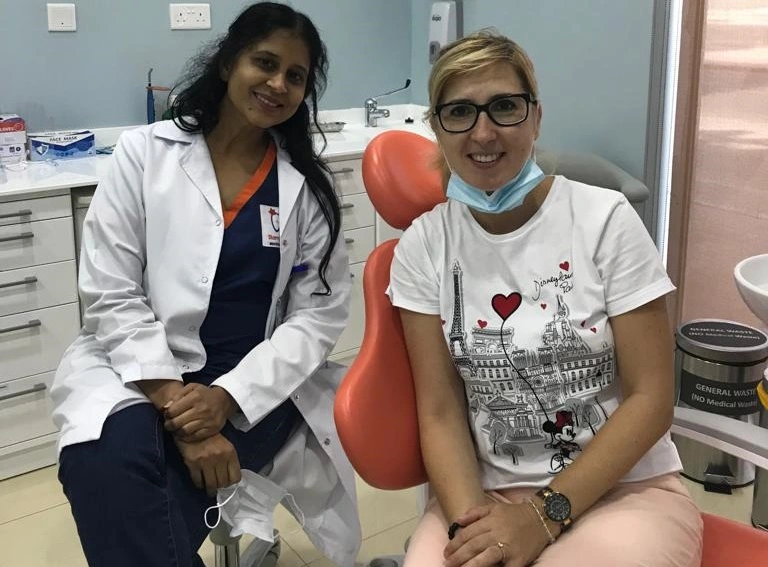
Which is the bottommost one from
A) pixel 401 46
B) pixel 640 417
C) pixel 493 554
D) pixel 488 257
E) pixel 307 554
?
pixel 307 554

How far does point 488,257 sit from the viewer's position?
4.44ft

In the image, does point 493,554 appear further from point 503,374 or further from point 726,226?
point 726,226

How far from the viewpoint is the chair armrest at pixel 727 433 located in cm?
135

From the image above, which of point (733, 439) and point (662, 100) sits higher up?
point (662, 100)

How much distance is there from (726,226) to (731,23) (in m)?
0.61

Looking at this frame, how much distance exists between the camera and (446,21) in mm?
3369

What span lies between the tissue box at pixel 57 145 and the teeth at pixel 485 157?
191cm

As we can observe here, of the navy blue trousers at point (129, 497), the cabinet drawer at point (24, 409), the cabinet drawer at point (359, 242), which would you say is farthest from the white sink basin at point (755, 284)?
the cabinet drawer at point (24, 409)

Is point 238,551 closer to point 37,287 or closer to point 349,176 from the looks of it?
point 37,287

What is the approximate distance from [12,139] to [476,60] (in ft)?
6.46

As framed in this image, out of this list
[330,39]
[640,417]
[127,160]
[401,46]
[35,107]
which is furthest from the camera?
[401,46]

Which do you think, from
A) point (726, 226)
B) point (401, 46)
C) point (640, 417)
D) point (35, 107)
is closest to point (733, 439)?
point (640, 417)

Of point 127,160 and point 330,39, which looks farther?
point 330,39

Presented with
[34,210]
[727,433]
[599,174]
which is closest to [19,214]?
[34,210]
